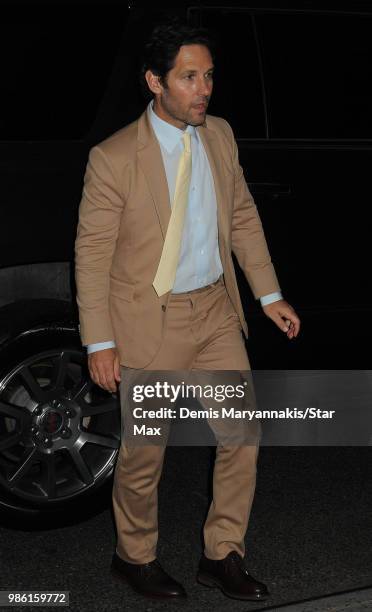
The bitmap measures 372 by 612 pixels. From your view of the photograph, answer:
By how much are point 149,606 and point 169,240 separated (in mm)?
1206

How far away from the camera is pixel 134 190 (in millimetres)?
4051

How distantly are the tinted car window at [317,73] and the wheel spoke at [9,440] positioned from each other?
4.90 ft

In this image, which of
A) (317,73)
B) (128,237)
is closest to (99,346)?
(128,237)

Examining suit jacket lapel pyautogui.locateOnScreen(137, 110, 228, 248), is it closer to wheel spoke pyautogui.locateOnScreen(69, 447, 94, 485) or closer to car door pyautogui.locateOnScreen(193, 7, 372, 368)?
car door pyautogui.locateOnScreen(193, 7, 372, 368)

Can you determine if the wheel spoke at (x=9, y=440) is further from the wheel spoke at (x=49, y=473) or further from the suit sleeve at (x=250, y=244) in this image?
the suit sleeve at (x=250, y=244)

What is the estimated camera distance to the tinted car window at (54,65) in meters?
4.68

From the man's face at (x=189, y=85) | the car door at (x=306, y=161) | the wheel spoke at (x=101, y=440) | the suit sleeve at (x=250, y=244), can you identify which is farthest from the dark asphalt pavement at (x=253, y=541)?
the man's face at (x=189, y=85)

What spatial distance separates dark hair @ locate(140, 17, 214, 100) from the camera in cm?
397

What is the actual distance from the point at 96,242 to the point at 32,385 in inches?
33.6

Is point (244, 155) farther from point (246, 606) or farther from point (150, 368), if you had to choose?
point (246, 606)

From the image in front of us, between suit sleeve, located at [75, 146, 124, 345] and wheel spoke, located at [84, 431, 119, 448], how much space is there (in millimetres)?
816

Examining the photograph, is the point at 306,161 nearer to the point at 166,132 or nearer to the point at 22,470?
the point at 166,132

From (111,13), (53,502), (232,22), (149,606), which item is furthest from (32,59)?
Answer: (149,606)

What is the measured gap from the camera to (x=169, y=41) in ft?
13.0
